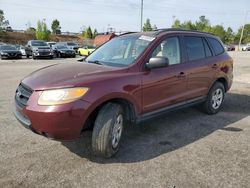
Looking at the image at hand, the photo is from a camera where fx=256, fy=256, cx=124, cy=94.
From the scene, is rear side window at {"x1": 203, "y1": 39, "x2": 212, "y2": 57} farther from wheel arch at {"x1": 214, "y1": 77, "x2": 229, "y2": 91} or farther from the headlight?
the headlight

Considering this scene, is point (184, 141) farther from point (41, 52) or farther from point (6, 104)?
point (41, 52)

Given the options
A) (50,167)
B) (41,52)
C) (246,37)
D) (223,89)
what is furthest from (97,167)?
(246,37)

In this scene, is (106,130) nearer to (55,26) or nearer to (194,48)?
(194,48)

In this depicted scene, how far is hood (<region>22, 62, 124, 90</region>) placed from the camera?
3.20m

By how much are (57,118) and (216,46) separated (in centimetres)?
412

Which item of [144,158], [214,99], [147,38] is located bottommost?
[144,158]

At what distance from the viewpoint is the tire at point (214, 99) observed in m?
5.46

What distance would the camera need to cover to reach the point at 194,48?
4988 mm

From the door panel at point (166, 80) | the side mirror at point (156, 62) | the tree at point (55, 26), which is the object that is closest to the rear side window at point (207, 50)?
the door panel at point (166, 80)

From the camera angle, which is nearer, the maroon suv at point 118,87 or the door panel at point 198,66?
the maroon suv at point 118,87

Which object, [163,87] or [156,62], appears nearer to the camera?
[156,62]

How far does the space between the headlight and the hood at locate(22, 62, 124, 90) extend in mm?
68

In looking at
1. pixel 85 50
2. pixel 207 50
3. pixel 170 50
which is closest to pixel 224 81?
pixel 207 50

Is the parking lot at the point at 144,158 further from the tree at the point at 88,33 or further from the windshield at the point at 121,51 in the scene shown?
the tree at the point at 88,33
